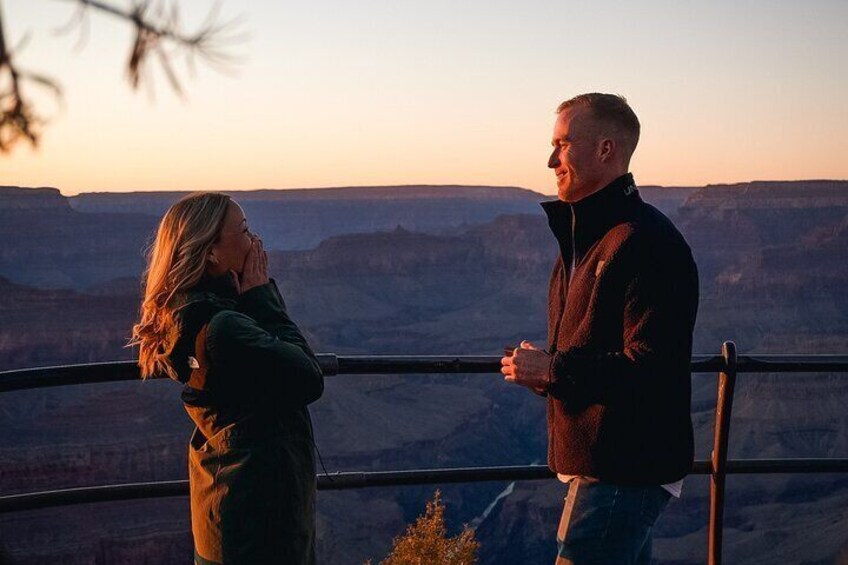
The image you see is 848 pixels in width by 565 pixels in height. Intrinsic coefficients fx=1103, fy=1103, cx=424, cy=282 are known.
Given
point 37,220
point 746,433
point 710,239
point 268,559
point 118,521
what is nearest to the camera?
point 268,559

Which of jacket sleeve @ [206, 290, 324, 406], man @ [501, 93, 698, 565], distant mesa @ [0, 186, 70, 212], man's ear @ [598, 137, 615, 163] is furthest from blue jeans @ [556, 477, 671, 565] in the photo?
distant mesa @ [0, 186, 70, 212]

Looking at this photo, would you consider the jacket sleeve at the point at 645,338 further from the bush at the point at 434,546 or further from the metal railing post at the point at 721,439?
the bush at the point at 434,546

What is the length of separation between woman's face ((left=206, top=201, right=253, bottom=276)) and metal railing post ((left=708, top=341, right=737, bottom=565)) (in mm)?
1534

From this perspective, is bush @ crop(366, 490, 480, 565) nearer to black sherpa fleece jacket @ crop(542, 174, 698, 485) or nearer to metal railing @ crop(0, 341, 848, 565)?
metal railing @ crop(0, 341, 848, 565)

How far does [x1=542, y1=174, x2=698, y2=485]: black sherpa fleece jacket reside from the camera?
7.89 feet

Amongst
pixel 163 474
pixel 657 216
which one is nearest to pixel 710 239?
pixel 163 474

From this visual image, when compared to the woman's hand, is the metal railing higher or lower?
lower

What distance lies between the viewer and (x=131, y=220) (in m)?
91.4

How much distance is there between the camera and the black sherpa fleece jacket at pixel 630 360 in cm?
241

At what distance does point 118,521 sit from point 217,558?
36.7 m

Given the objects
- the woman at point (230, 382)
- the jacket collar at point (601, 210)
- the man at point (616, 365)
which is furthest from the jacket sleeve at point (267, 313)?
the jacket collar at point (601, 210)

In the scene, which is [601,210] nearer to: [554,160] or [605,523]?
[554,160]

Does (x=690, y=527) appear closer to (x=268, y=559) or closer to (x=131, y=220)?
(x=268, y=559)

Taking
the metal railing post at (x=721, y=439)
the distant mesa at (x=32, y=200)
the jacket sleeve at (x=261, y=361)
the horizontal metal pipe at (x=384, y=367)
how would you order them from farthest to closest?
the distant mesa at (x=32, y=200) < the metal railing post at (x=721, y=439) < the horizontal metal pipe at (x=384, y=367) < the jacket sleeve at (x=261, y=361)
